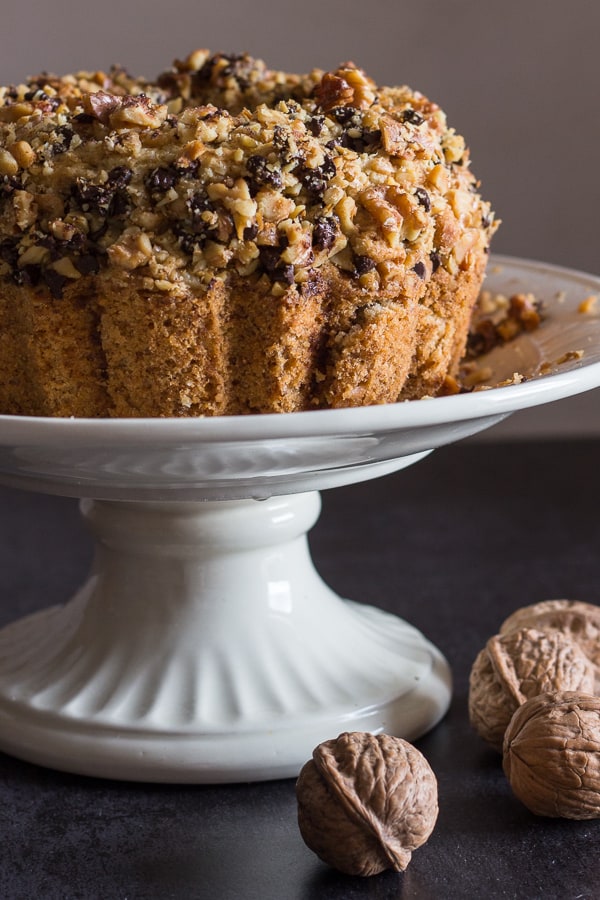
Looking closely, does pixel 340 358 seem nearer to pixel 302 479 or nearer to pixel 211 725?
pixel 302 479

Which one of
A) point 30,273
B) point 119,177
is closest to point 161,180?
point 119,177

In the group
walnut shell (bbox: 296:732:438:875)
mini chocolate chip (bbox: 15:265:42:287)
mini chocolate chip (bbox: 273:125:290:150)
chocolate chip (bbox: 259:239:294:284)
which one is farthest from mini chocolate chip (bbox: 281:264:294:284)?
walnut shell (bbox: 296:732:438:875)

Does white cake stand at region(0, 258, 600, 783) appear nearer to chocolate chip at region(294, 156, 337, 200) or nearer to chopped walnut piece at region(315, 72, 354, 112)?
chocolate chip at region(294, 156, 337, 200)

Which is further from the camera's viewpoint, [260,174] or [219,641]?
[219,641]

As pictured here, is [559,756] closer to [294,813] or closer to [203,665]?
[294,813]

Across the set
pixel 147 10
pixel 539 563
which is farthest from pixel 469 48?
pixel 539 563

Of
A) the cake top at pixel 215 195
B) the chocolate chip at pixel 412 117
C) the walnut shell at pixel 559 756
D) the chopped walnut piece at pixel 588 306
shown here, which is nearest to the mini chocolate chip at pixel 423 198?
the cake top at pixel 215 195
